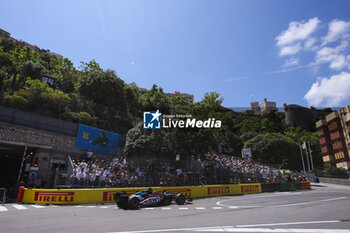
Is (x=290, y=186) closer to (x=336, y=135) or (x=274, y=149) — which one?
(x=274, y=149)

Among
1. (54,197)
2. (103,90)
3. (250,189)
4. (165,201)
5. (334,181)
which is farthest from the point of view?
(334,181)

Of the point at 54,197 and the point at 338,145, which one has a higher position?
the point at 338,145

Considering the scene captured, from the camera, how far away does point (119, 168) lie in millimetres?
19969

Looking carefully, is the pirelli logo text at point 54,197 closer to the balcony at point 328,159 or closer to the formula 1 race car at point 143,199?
the formula 1 race car at point 143,199

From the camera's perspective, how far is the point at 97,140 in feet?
85.7

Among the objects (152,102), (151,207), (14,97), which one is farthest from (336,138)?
(14,97)

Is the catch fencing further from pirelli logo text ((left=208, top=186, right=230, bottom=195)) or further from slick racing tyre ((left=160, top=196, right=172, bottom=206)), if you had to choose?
slick racing tyre ((left=160, top=196, right=172, bottom=206))

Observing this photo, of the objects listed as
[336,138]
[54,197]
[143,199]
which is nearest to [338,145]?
[336,138]

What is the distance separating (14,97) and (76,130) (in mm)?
7061

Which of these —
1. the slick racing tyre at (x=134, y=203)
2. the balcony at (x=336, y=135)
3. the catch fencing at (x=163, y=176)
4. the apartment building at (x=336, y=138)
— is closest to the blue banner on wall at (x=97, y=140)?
the catch fencing at (x=163, y=176)

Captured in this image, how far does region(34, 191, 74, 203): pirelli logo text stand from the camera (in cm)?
1335

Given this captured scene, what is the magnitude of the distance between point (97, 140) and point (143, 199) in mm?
15651

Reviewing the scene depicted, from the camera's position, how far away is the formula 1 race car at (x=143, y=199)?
11.6 metres

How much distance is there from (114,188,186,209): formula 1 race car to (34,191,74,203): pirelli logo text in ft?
10.4
